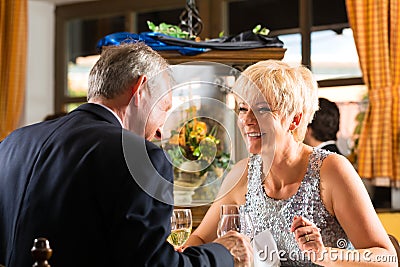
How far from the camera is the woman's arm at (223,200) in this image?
2.61 metres

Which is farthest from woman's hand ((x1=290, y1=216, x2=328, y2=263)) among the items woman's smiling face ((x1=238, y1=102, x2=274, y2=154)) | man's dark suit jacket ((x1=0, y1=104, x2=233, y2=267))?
woman's smiling face ((x1=238, y1=102, x2=274, y2=154))

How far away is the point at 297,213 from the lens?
8.23 ft

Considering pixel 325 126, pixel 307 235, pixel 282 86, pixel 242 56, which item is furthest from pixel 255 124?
pixel 325 126

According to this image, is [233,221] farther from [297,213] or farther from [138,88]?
[297,213]

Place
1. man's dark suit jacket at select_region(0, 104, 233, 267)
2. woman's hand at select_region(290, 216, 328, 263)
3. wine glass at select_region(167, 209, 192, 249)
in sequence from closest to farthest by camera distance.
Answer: man's dark suit jacket at select_region(0, 104, 233, 267)
woman's hand at select_region(290, 216, 328, 263)
wine glass at select_region(167, 209, 192, 249)

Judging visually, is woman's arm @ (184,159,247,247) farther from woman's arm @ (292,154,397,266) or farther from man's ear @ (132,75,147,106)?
man's ear @ (132,75,147,106)

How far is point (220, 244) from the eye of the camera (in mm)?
1844

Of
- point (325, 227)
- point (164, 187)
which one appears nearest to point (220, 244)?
point (164, 187)

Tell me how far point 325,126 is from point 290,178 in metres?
1.68

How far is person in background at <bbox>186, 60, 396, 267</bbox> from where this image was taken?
2.35m

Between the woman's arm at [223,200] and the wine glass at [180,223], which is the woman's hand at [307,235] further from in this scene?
the woman's arm at [223,200]

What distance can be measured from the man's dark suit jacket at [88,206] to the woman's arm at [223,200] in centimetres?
77

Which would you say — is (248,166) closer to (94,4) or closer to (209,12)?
(209,12)

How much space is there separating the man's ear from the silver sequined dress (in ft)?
2.20
